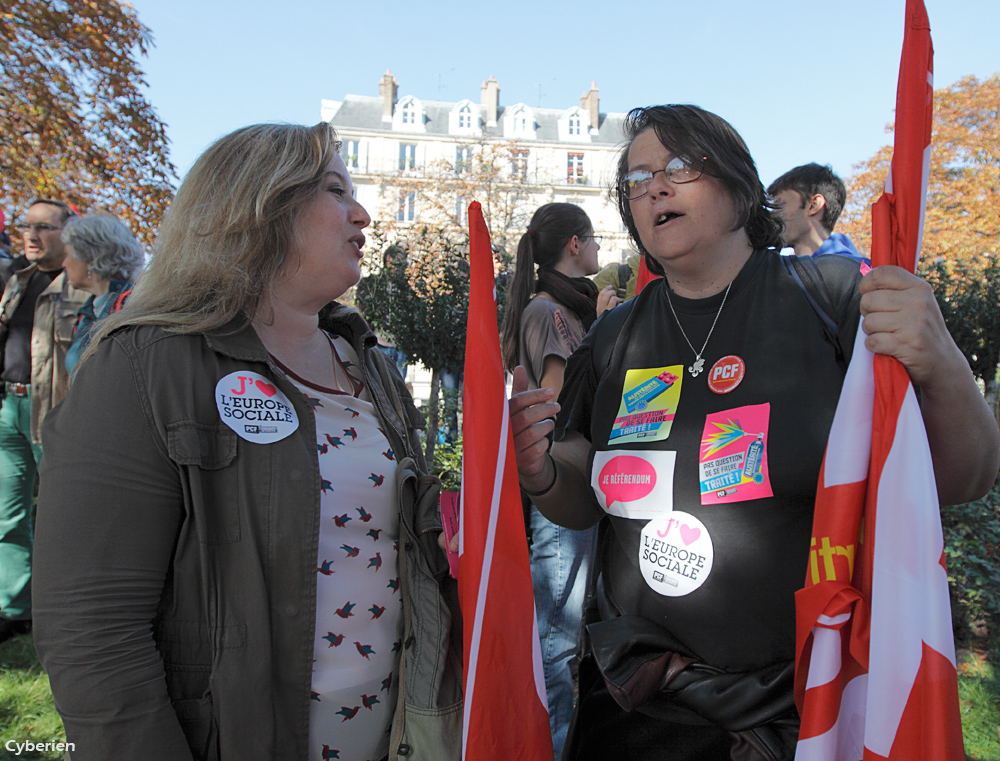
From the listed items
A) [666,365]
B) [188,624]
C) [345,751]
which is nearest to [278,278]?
[188,624]

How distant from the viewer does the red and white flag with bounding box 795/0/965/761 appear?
1.19 m

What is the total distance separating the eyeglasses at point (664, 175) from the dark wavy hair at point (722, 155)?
0.02 m

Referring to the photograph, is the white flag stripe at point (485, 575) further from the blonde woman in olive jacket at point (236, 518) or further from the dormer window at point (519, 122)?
the dormer window at point (519, 122)

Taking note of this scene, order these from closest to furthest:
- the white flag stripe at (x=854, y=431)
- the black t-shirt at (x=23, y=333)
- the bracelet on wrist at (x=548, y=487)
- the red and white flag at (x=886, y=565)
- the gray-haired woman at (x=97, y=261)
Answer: the red and white flag at (x=886, y=565), the white flag stripe at (x=854, y=431), the bracelet on wrist at (x=548, y=487), the gray-haired woman at (x=97, y=261), the black t-shirt at (x=23, y=333)

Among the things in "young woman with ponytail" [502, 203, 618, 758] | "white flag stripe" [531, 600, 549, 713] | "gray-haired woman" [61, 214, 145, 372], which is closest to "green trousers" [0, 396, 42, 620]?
"gray-haired woman" [61, 214, 145, 372]

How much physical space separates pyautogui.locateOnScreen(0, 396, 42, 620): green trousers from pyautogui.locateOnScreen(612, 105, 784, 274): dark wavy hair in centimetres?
413

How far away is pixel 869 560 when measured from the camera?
1.30 m

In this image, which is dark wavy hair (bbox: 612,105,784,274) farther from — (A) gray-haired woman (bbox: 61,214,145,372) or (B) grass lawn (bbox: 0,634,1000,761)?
(A) gray-haired woman (bbox: 61,214,145,372)

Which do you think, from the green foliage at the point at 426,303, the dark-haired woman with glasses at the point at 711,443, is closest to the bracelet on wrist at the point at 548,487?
the dark-haired woman with glasses at the point at 711,443

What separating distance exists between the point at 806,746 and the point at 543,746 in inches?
22.4

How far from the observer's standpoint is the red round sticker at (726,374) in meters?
1.53

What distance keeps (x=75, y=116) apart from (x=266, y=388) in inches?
354

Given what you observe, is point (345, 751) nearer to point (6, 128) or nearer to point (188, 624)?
point (188, 624)

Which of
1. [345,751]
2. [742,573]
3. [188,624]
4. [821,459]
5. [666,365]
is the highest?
[666,365]
